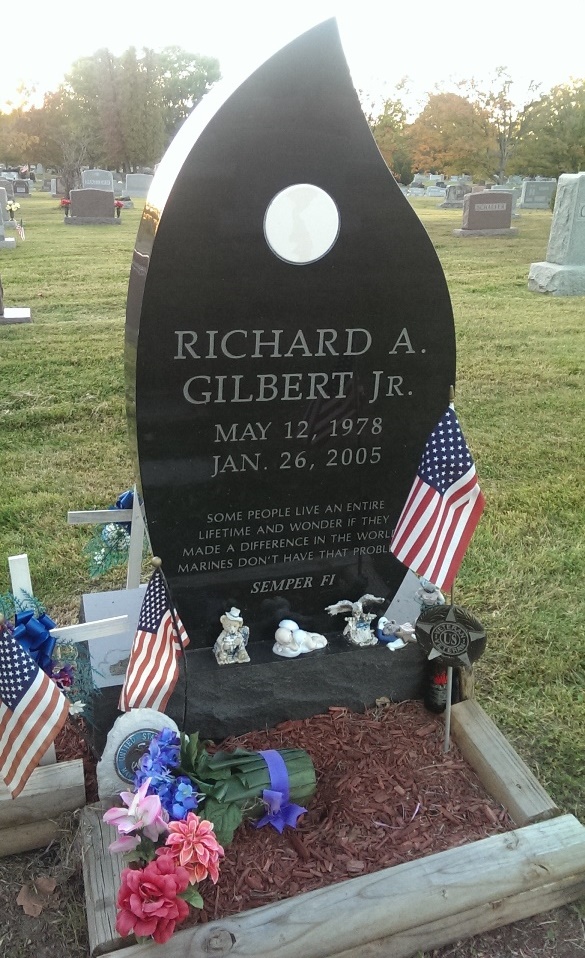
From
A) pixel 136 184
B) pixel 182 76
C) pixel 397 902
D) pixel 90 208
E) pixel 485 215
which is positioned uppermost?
pixel 182 76

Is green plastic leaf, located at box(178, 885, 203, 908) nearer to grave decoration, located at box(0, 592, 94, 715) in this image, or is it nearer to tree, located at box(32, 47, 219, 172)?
grave decoration, located at box(0, 592, 94, 715)

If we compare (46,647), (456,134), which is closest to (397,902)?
(46,647)

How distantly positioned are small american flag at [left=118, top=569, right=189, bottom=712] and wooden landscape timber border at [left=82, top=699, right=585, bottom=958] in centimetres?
43

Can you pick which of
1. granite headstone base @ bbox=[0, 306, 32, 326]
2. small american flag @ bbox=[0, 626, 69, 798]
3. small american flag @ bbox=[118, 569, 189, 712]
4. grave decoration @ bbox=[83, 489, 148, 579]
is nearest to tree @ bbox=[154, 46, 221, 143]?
granite headstone base @ bbox=[0, 306, 32, 326]

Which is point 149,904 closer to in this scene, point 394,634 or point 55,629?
point 55,629

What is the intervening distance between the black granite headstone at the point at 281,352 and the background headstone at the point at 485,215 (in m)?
19.6

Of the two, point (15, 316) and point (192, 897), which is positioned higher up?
point (15, 316)

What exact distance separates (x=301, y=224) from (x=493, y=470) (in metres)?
3.58

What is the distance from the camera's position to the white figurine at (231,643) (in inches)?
135

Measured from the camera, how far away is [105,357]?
28.7ft

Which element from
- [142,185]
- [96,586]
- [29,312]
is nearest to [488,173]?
[142,185]

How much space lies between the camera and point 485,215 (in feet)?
71.2

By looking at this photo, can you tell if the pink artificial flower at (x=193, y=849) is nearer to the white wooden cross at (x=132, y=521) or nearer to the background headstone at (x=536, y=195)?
the white wooden cross at (x=132, y=521)

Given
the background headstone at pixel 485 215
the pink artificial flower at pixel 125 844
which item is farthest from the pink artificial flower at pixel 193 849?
the background headstone at pixel 485 215
